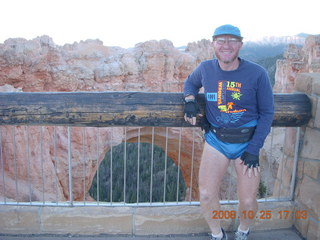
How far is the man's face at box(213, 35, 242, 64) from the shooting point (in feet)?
7.54

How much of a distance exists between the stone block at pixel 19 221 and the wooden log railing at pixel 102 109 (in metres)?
0.90

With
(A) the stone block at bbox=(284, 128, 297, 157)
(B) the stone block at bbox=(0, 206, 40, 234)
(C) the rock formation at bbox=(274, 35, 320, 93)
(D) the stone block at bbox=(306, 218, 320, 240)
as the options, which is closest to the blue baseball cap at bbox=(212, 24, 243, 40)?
(A) the stone block at bbox=(284, 128, 297, 157)

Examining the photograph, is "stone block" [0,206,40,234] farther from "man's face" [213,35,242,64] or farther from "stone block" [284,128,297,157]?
"stone block" [284,128,297,157]

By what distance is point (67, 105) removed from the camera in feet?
9.42

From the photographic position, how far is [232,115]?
2.40 meters

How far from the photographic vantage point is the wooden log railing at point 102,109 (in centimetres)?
287

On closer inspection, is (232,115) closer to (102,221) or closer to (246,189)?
(246,189)

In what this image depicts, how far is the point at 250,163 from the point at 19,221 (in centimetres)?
230

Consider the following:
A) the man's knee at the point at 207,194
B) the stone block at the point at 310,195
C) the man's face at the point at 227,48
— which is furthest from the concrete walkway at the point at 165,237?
the man's face at the point at 227,48

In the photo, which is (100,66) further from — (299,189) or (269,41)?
(269,41)

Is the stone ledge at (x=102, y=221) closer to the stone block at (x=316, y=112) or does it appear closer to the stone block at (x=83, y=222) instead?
the stone block at (x=83, y=222)

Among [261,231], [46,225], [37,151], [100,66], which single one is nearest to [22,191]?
[37,151]

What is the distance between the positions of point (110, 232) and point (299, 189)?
1.96 metres
